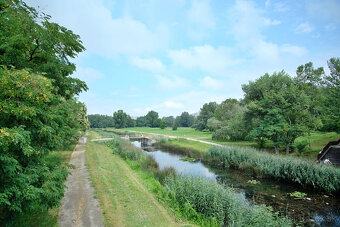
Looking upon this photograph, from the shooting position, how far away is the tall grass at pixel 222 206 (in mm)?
6480

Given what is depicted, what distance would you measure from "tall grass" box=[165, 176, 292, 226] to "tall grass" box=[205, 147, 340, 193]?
22.2 feet

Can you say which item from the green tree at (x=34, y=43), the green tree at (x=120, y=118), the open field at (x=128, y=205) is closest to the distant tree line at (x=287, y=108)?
the open field at (x=128, y=205)

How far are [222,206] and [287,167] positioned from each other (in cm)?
958

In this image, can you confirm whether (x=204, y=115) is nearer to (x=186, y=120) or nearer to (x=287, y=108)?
(x=186, y=120)

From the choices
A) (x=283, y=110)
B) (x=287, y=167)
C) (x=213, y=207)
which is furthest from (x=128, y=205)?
(x=283, y=110)

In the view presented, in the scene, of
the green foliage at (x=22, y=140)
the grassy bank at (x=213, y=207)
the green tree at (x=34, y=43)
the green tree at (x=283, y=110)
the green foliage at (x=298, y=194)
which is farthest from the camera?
the green tree at (x=283, y=110)

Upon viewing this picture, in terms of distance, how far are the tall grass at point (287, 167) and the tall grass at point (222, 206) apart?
678cm

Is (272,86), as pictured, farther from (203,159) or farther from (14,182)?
(14,182)

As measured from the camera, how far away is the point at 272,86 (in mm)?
22875

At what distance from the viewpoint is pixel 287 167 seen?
13.8 metres

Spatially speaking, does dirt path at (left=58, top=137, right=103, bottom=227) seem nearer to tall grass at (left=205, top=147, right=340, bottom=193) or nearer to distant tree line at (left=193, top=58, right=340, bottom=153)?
tall grass at (left=205, top=147, right=340, bottom=193)

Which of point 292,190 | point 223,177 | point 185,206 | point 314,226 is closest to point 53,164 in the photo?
point 185,206

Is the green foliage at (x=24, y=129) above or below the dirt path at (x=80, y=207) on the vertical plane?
above

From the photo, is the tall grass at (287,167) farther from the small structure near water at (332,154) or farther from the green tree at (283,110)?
the green tree at (283,110)
